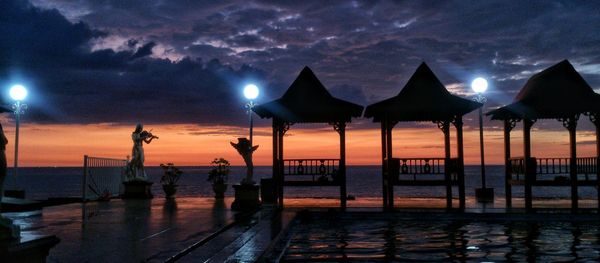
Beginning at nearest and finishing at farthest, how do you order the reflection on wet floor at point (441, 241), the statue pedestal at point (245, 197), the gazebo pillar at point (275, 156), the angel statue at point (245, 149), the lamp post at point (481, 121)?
1. the reflection on wet floor at point (441, 241)
2. the statue pedestal at point (245, 197)
3. the angel statue at point (245, 149)
4. the gazebo pillar at point (275, 156)
5. the lamp post at point (481, 121)

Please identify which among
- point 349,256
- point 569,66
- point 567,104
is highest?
point 569,66

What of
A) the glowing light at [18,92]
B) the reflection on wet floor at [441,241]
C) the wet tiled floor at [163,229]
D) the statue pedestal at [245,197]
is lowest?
the reflection on wet floor at [441,241]

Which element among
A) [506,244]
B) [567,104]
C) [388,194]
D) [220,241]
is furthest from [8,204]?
[567,104]

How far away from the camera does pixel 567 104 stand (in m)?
20.7

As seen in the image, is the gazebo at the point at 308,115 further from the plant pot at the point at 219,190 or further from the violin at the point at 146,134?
the violin at the point at 146,134

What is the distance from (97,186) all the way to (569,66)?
19097mm

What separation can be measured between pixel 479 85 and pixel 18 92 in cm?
2018

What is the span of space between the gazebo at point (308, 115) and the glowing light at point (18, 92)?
10751 mm

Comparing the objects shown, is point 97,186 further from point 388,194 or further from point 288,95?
point 388,194

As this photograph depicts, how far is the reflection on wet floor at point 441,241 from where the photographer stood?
39.3 ft

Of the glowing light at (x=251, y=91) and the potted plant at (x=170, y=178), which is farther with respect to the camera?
the potted plant at (x=170, y=178)

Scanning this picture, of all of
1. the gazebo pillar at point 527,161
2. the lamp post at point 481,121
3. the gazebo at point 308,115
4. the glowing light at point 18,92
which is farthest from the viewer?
the lamp post at point 481,121

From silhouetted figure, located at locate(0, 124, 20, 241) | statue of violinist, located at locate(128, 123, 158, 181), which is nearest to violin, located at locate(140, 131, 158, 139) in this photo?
statue of violinist, located at locate(128, 123, 158, 181)

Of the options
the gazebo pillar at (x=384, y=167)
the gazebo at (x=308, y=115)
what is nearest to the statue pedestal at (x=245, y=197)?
the gazebo at (x=308, y=115)
